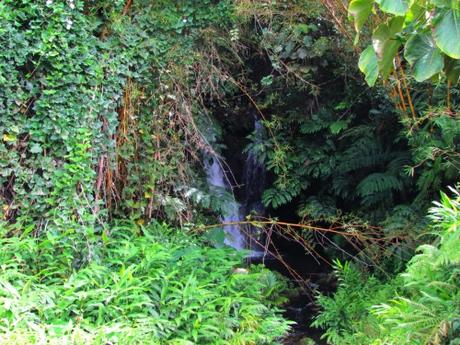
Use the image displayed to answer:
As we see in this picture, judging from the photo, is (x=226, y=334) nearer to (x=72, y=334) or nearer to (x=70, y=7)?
(x=72, y=334)

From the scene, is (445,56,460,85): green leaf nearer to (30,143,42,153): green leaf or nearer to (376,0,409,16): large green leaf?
(376,0,409,16): large green leaf

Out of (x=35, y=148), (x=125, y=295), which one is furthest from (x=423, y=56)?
(x=35, y=148)

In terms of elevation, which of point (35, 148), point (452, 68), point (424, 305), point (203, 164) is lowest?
point (424, 305)

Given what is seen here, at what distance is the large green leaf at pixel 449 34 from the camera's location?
2.02 metres

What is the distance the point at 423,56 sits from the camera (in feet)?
7.47

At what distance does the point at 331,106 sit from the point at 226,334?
4040 millimetres

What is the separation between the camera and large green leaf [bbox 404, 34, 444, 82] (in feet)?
7.26

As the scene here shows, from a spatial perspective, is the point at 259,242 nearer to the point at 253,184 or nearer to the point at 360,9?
the point at 253,184

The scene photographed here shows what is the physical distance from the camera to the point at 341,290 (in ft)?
16.9

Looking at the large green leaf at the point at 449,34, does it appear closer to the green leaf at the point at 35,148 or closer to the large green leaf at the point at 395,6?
the large green leaf at the point at 395,6

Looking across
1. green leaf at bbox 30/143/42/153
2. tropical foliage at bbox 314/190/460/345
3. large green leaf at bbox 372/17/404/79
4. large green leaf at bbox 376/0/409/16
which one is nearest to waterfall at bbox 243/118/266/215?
tropical foliage at bbox 314/190/460/345

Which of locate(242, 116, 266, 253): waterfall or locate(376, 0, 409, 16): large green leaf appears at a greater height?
locate(376, 0, 409, 16): large green leaf

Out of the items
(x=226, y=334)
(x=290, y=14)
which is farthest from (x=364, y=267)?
(x=290, y=14)

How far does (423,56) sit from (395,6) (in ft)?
1.09
